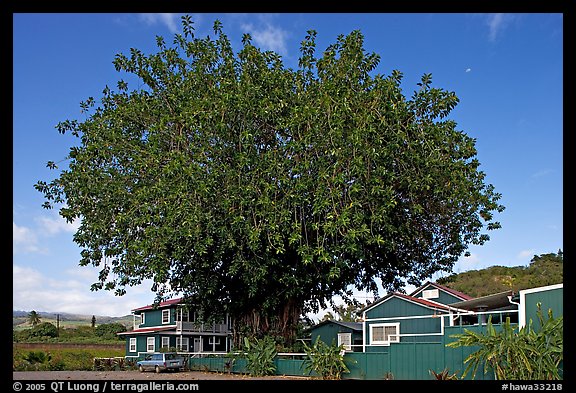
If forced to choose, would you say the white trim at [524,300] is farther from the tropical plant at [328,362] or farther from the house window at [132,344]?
the house window at [132,344]

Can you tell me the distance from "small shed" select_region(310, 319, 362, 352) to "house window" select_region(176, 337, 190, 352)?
33.7 feet

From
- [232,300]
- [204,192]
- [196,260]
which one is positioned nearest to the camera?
[204,192]

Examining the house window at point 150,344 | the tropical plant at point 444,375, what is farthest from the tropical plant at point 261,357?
the house window at point 150,344

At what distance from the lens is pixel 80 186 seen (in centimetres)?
2378

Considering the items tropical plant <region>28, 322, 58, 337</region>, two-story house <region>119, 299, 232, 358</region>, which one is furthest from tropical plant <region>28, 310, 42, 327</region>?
two-story house <region>119, 299, 232, 358</region>

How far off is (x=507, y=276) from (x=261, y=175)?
45349 mm

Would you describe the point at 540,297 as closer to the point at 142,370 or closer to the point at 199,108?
the point at 199,108

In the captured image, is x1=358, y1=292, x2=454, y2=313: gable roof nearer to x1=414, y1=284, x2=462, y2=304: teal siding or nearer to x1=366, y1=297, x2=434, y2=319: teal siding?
x1=366, y1=297, x2=434, y2=319: teal siding

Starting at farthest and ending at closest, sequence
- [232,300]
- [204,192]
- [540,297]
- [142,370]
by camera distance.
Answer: [142,370]
[232,300]
[204,192]
[540,297]

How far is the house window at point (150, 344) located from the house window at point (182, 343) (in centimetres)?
164

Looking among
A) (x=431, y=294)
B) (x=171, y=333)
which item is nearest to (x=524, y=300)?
(x=431, y=294)

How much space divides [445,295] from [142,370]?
15.9m

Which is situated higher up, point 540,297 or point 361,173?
point 361,173
